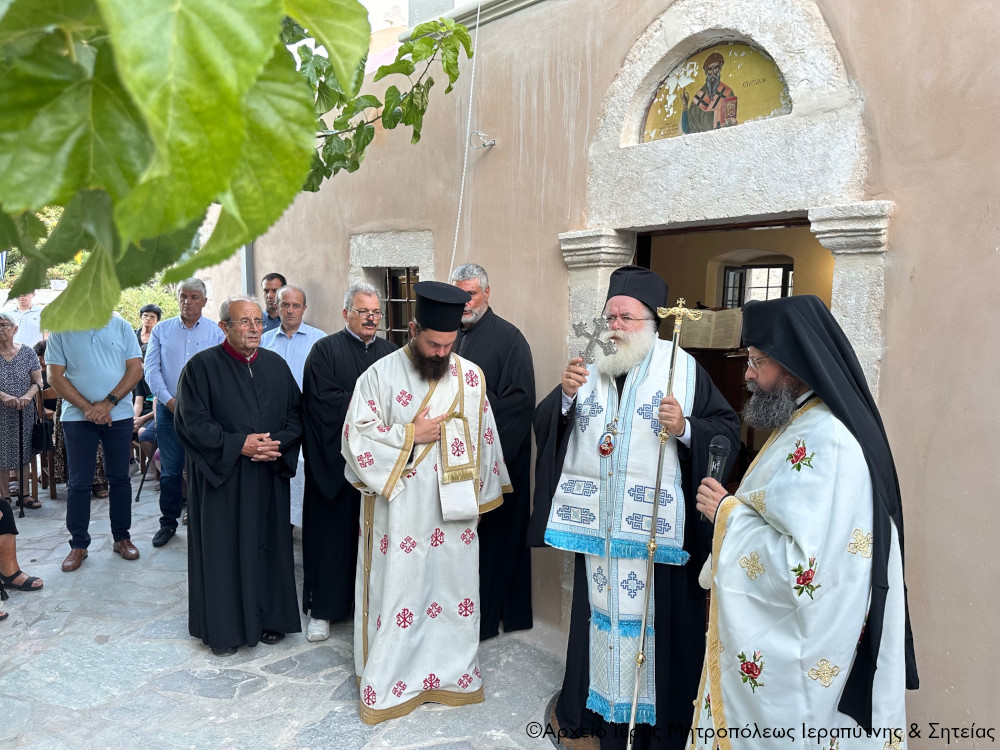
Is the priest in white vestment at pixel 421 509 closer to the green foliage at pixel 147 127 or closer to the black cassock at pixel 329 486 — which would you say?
the black cassock at pixel 329 486

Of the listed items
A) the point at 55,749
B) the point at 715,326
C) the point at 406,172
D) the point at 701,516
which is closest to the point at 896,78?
the point at 701,516

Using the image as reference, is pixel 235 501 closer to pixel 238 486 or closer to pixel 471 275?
pixel 238 486

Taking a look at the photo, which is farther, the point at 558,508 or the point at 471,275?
the point at 471,275

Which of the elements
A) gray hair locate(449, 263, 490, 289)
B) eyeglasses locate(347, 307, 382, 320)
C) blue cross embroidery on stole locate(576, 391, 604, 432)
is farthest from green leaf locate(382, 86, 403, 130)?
blue cross embroidery on stole locate(576, 391, 604, 432)

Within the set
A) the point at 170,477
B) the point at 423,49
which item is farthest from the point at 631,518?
the point at 170,477

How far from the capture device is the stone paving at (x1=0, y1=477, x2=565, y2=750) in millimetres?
3789

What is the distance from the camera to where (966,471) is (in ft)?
10.1

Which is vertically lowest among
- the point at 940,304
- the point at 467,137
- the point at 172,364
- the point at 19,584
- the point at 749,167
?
the point at 19,584

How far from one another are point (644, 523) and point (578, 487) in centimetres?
38

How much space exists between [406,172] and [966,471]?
4.40 m

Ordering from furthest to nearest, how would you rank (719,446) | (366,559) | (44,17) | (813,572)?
(366,559) → (719,446) → (813,572) → (44,17)

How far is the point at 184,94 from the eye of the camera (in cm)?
27

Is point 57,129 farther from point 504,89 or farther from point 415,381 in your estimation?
point 504,89

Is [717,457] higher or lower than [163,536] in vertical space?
higher
